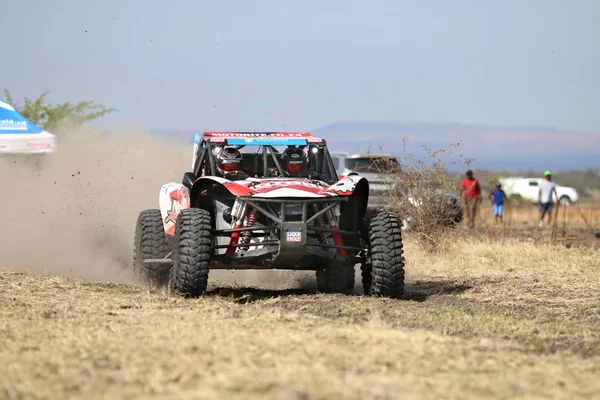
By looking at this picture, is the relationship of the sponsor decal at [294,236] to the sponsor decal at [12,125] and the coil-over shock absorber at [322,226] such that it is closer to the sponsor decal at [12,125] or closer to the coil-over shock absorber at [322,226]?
the coil-over shock absorber at [322,226]

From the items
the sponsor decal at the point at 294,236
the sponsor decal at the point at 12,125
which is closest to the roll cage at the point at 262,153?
the sponsor decal at the point at 294,236

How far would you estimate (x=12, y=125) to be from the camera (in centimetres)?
2577

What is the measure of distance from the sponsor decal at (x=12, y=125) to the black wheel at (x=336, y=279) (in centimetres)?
1360

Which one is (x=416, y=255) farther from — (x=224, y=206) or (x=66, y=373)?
(x=66, y=373)

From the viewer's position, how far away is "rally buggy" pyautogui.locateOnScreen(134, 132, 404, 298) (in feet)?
38.2

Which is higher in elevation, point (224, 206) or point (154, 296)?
point (224, 206)

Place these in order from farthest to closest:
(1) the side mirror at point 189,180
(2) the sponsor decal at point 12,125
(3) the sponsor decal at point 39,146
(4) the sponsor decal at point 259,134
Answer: (2) the sponsor decal at point 12,125 < (3) the sponsor decal at point 39,146 < (4) the sponsor decal at point 259,134 < (1) the side mirror at point 189,180

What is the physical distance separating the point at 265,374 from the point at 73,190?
1354 centimetres

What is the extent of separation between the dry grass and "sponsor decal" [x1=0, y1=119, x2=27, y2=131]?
1271cm

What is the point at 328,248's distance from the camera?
→ 12.1m

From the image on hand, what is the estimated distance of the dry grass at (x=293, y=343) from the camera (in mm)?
6723

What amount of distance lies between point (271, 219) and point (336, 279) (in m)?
2.29

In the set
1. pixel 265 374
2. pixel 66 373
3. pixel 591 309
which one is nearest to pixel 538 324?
pixel 591 309

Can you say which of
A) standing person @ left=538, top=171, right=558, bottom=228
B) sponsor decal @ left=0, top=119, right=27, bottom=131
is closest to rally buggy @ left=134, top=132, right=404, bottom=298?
sponsor decal @ left=0, top=119, right=27, bottom=131
